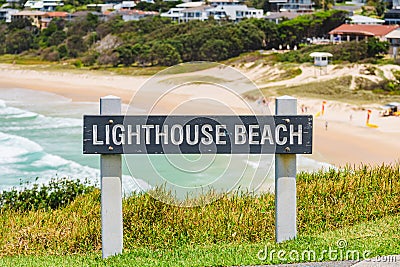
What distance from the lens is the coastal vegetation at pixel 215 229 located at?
4.54m

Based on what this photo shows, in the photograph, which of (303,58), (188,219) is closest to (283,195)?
(188,219)

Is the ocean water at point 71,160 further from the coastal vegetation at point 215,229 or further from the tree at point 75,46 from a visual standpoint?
the tree at point 75,46

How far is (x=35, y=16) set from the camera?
73.2 meters

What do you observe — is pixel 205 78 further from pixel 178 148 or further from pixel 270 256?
pixel 270 256

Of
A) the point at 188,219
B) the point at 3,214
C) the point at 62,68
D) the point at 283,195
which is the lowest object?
the point at 62,68

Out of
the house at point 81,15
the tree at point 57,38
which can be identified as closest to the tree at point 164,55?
the tree at point 57,38

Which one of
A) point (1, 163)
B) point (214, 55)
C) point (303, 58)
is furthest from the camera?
point (214, 55)

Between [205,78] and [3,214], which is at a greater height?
[205,78]

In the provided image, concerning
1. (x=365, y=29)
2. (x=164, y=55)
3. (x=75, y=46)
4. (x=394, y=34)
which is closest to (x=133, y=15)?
(x=75, y=46)

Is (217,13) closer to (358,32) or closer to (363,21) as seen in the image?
(363,21)

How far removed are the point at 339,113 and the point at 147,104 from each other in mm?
24128

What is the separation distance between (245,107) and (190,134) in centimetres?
64

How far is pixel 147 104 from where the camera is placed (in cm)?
530

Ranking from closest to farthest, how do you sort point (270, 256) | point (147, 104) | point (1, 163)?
1. point (270, 256)
2. point (147, 104)
3. point (1, 163)
